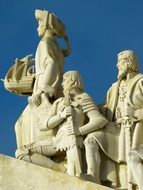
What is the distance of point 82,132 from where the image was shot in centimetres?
1677

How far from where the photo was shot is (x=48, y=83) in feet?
60.0

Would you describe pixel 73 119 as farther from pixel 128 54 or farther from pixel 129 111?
pixel 128 54

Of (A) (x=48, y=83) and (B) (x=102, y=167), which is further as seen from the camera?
(A) (x=48, y=83)

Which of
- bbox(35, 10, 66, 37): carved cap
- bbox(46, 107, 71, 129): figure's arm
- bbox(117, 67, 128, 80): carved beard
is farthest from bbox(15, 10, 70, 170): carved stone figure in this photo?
bbox(117, 67, 128, 80): carved beard

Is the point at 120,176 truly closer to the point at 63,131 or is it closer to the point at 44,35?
the point at 63,131

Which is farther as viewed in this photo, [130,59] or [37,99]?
[37,99]

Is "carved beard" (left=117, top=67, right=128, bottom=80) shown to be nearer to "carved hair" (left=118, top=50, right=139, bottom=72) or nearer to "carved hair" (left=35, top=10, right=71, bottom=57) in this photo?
"carved hair" (left=118, top=50, right=139, bottom=72)

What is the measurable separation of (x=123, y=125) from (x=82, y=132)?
0.68 meters

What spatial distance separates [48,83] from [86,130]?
5.95 ft

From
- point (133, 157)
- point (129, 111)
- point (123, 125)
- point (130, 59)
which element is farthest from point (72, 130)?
point (130, 59)

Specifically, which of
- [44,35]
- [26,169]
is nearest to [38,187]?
[26,169]

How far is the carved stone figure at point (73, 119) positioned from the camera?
16.6 metres

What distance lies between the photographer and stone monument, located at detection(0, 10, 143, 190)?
642 inches

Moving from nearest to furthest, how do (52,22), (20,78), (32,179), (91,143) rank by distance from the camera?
1. (32,179)
2. (91,143)
3. (20,78)
4. (52,22)
